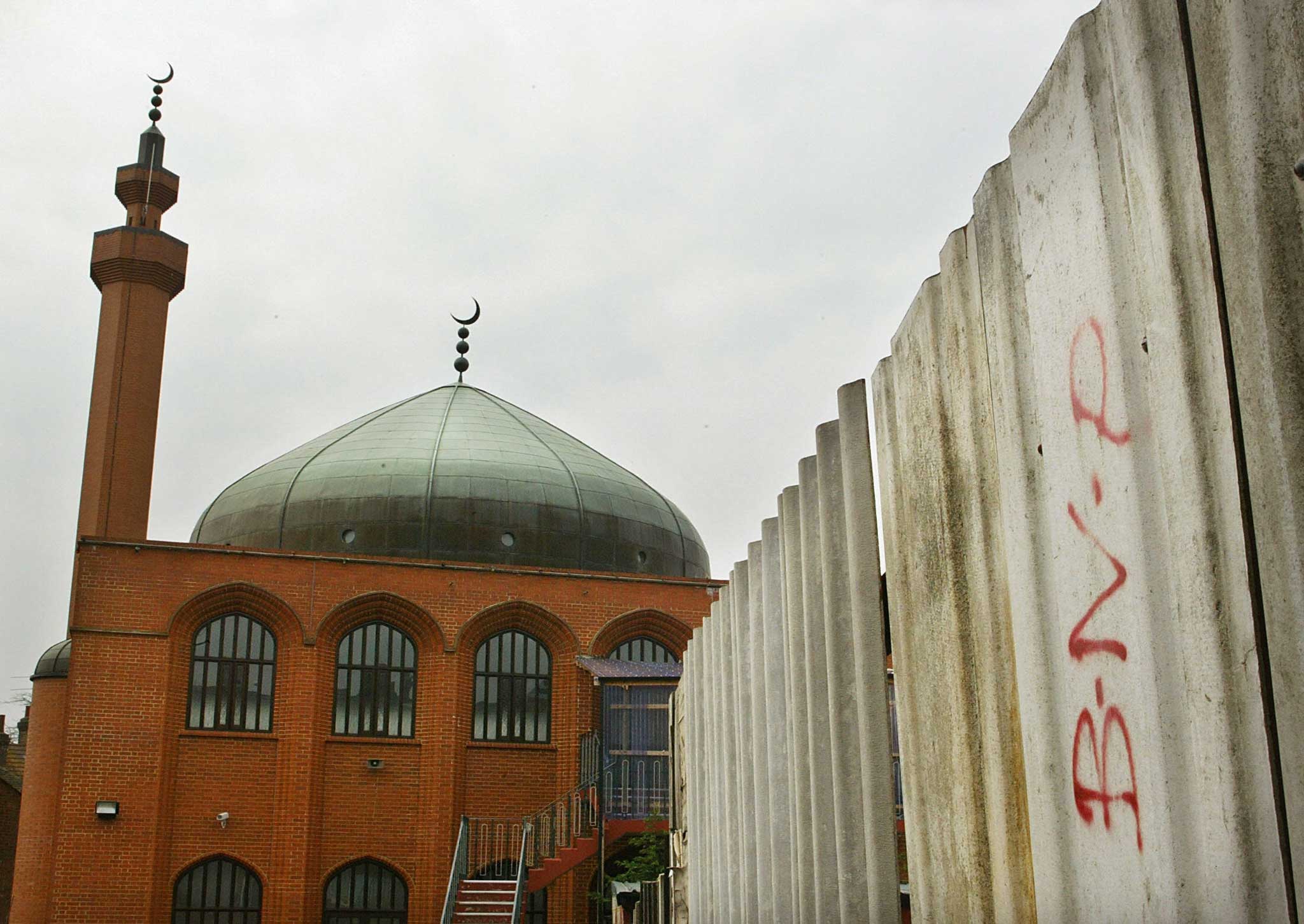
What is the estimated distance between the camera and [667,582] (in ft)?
82.8

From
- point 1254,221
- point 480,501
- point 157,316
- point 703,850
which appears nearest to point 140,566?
point 480,501

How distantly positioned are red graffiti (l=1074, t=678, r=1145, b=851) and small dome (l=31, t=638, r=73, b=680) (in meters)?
25.6

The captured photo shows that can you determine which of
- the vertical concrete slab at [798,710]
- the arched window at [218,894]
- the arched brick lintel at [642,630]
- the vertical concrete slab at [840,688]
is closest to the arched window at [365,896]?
the arched window at [218,894]

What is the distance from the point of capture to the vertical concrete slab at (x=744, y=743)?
21.6ft

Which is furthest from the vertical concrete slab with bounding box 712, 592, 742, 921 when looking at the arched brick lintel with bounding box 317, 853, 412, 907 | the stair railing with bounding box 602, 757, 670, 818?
the arched brick lintel with bounding box 317, 853, 412, 907

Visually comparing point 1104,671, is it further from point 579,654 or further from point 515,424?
point 515,424

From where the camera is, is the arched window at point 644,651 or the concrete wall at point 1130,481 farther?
the arched window at point 644,651

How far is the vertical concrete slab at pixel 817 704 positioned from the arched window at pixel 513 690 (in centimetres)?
1875

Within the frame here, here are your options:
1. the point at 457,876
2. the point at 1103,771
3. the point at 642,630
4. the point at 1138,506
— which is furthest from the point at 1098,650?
the point at 642,630

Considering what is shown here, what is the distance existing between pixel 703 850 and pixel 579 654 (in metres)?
15.2

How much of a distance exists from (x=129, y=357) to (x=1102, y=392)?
2869 centimetres

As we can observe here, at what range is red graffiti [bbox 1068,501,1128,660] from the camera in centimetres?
256

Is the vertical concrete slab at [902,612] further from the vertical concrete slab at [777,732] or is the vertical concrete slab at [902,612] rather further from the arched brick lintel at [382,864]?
the arched brick lintel at [382,864]

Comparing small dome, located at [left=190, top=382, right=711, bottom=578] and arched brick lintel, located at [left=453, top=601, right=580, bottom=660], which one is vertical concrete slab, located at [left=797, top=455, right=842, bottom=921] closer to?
arched brick lintel, located at [left=453, top=601, right=580, bottom=660]
